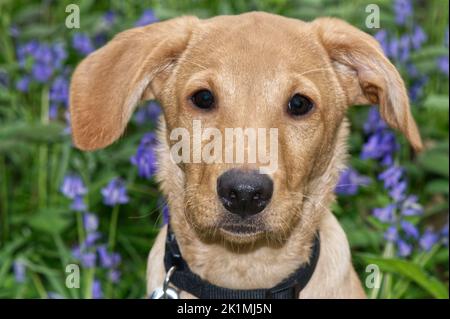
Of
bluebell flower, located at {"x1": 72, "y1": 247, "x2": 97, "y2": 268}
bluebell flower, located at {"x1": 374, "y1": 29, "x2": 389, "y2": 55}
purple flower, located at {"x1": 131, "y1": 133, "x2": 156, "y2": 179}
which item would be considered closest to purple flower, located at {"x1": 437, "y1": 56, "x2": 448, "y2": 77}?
bluebell flower, located at {"x1": 374, "y1": 29, "x2": 389, "y2": 55}

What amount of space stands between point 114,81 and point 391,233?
2.03m

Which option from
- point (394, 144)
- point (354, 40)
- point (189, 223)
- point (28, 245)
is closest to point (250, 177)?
point (189, 223)

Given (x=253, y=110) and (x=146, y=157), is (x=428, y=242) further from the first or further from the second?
(x=253, y=110)

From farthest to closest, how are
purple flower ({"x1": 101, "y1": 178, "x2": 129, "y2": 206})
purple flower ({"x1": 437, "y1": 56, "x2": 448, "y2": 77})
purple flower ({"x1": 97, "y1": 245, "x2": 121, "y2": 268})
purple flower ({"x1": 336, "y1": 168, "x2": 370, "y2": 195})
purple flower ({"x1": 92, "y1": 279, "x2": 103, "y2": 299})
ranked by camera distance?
purple flower ({"x1": 437, "y1": 56, "x2": 448, "y2": 77}), purple flower ({"x1": 336, "y1": 168, "x2": 370, "y2": 195}), purple flower ({"x1": 97, "y1": 245, "x2": 121, "y2": 268}), purple flower ({"x1": 101, "y1": 178, "x2": 129, "y2": 206}), purple flower ({"x1": 92, "y1": 279, "x2": 103, "y2": 299})

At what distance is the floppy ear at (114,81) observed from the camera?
4.05m

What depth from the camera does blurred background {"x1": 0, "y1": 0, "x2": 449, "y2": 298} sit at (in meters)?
5.31

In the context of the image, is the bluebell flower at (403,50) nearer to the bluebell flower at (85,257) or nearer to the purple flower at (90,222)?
the purple flower at (90,222)

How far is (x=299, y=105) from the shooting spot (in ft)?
13.2

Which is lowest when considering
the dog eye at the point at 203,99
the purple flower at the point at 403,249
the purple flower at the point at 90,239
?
the purple flower at the point at 403,249

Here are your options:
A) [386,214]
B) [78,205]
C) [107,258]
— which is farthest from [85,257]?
[386,214]

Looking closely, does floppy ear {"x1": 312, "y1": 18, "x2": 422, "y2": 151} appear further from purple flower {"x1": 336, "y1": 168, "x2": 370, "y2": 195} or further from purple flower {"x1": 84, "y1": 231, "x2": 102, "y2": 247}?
purple flower {"x1": 84, "y1": 231, "x2": 102, "y2": 247}

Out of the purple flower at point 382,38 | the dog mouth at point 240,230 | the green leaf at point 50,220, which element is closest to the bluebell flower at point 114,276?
the green leaf at point 50,220
